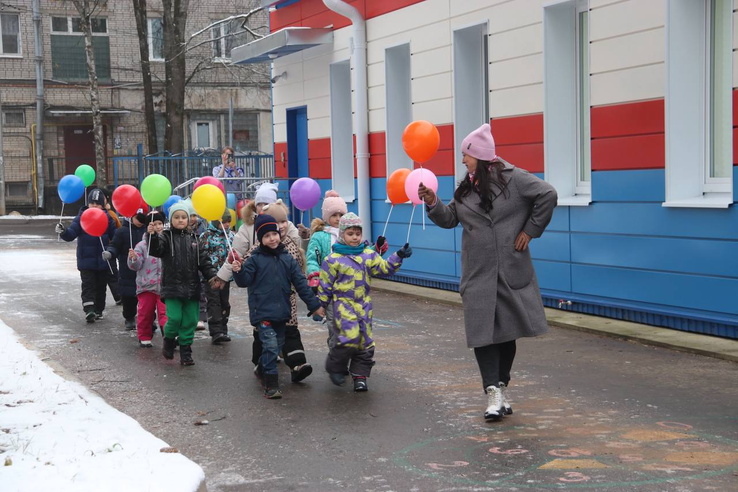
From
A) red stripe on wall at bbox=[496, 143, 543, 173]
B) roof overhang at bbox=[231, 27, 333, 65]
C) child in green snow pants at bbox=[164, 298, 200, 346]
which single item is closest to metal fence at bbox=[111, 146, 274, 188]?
roof overhang at bbox=[231, 27, 333, 65]

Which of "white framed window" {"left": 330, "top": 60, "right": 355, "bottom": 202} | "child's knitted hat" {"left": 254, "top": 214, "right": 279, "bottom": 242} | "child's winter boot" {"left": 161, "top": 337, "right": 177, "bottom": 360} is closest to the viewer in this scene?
"child's knitted hat" {"left": 254, "top": 214, "right": 279, "bottom": 242}

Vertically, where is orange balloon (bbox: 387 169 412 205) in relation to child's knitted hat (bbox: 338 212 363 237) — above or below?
above

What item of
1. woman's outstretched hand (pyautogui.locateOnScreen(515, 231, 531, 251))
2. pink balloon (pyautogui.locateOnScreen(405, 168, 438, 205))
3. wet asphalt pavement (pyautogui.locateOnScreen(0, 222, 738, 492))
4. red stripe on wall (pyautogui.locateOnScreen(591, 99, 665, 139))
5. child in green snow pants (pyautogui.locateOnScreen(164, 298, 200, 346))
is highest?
red stripe on wall (pyautogui.locateOnScreen(591, 99, 665, 139))

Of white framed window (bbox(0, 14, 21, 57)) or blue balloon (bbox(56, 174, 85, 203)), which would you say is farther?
white framed window (bbox(0, 14, 21, 57))

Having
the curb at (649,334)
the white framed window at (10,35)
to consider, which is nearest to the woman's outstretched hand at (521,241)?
the curb at (649,334)

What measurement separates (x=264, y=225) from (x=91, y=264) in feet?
15.9

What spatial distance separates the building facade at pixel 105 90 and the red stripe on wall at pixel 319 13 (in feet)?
61.8

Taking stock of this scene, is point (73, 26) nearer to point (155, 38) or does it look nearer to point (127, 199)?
point (155, 38)

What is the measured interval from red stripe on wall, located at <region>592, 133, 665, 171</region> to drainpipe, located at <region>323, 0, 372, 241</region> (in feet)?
17.2

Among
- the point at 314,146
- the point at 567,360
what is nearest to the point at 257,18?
the point at 314,146

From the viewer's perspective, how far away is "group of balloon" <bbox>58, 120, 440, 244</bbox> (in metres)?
8.34

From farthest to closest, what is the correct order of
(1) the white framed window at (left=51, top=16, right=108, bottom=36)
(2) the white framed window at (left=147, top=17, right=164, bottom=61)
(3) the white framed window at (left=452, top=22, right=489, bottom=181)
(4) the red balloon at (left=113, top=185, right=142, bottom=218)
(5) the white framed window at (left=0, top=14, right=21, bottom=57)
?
(2) the white framed window at (left=147, top=17, right=164, bottom=61)
(1) the white framed window at (left=51, top=16, right=108, bottom=36)
(5) the white framed window at (left=0, top=14, right=21, bottom=57)
(3) the white framed window at (left=452, top=22, right=489, bottom=181)
(4) the red balloon at (left=113, top=185, right=142, bottom=218)

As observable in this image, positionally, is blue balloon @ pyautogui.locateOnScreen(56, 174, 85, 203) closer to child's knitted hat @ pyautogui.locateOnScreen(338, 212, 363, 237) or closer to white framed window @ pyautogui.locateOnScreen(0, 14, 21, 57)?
child's knitted hat @ pyautogui.locateOnScreen(338, 212, 363, 237)

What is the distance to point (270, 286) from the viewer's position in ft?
25.5
